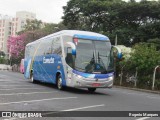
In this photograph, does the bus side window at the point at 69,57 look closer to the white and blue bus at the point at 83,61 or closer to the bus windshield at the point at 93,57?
the white and blue bus at the point at 83,61

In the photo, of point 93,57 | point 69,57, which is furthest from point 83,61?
point 69,57

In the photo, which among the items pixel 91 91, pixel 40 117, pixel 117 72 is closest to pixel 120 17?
pixel 117 72

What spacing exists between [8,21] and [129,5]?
12929 cm

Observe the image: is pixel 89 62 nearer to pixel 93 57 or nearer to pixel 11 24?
pixel 93 57

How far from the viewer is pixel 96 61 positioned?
19.4 metres

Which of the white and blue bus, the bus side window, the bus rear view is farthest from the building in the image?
the bus rear view

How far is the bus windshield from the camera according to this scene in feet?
63.3

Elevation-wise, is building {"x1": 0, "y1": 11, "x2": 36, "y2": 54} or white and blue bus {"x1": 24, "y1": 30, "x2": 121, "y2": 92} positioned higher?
building {"x1": 0, "y1": 11, "x2": 36, "y2": 54}

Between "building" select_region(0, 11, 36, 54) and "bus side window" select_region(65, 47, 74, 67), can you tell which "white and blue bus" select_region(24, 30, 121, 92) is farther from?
"building" select_region(0, 11, 36, 54)

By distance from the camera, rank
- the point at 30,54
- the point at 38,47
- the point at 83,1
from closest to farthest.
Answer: the point at 38,47, the point at 30,54, the point at 83,1

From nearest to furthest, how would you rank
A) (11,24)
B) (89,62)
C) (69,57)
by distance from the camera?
(89,62) → (69,57) → (11,24)

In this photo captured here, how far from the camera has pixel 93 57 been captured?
19.4m

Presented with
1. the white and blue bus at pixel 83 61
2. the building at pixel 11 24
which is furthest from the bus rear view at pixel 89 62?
the building at pixel 11 24

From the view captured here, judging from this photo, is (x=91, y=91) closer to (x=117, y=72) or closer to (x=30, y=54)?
(x=30, y=54)
